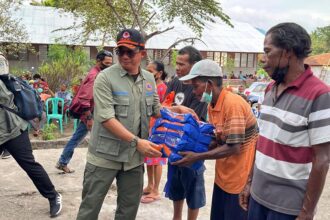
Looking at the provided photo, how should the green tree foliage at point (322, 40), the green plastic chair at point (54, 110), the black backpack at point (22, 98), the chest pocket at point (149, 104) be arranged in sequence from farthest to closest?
the green tree foliage at point (322, 40) → the green plastic chair at point (54, 110) → the black backpack at point (22, 98) → the chest pocket at point (149, 104)

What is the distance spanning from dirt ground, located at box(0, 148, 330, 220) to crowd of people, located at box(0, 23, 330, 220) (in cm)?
25

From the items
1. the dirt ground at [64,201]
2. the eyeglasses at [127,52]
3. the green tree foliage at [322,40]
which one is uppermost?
the green tree foliage at [322,40]

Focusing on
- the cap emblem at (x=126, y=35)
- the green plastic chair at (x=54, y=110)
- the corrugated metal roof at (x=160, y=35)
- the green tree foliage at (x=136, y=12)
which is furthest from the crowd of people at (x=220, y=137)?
the corrugated metal roof at (x=160, y=35)

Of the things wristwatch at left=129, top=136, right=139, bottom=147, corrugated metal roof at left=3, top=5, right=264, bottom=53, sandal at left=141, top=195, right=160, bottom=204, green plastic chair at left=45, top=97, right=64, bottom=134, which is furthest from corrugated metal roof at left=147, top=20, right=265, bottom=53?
wristwatch at left=129, top=136, right=139, bottom=147

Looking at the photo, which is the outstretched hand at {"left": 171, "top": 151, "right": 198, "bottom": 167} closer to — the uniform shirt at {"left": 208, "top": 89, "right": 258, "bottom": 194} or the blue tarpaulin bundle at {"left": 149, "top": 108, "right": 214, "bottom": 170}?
the blue tarpaulin bundle at {"left": 149, "top": 108, "right": 214, "bottom": 170}

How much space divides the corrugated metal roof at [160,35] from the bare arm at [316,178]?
16652 millimetres

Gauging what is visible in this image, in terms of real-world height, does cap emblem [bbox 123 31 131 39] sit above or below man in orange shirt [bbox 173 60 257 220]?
above

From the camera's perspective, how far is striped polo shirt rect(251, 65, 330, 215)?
1.92m

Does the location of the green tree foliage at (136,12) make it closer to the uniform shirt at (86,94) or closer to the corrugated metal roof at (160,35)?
the corrugated metal roof at (160,35)

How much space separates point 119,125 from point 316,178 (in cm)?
135

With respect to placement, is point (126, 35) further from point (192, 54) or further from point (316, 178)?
point (316, 178)

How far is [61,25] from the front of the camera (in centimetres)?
2594

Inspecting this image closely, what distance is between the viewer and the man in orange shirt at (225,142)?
8.82 feet

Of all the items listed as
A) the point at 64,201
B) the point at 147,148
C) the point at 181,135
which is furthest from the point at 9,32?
the point at 181,135
